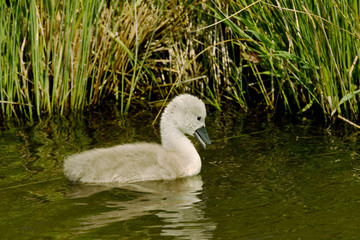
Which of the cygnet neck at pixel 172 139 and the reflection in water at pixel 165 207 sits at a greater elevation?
the cygnet neck at pixel 172 139

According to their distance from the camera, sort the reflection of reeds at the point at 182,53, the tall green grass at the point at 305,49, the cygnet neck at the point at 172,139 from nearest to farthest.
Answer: the cygnet neck at the point at 172,139 < the tall green grass at the point at 305,49 < the reflection of reeds at the point at 182,53

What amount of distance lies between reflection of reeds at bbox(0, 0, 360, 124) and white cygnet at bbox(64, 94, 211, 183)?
94 centimetres

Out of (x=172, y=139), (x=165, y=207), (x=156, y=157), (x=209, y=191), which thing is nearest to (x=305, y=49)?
(x=172, y=139)

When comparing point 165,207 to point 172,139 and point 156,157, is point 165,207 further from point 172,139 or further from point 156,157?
point 172,139

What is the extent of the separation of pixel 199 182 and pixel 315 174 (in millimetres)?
955

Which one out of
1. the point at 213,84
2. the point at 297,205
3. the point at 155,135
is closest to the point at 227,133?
the point at 155,135

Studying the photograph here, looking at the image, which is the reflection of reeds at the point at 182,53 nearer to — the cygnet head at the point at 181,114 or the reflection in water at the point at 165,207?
the cygnet head at the point at 181,114

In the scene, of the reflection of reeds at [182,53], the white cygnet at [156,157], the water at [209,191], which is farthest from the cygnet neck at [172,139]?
the reflection of reeds at [182,53]

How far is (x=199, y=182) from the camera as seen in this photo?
20.3 feet

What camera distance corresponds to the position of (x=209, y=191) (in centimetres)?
579

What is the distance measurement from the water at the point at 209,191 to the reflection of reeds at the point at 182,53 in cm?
49

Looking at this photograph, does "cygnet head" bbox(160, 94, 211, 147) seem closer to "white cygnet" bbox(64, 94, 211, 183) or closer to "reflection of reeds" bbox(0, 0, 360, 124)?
"white cygnet" bbox(64, 94, 211, 183)

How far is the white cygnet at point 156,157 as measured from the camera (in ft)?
20.1

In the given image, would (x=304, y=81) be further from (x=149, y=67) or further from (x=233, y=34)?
(x=149, y=67)
